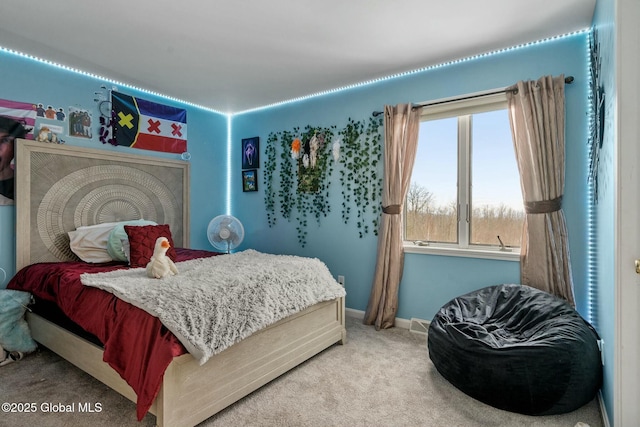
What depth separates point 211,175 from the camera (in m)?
4.36

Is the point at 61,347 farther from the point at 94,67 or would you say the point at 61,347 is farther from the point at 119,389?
the point at 94,67

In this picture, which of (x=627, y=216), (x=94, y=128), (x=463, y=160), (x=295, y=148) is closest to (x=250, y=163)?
(x=295, y=148)

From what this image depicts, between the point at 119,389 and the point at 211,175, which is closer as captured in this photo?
the point at 119,389

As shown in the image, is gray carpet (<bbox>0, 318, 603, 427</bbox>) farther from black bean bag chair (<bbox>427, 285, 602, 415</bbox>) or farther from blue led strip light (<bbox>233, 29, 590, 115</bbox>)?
blue led strip light (<bbox>233, 29, 590, 115</bbox>)

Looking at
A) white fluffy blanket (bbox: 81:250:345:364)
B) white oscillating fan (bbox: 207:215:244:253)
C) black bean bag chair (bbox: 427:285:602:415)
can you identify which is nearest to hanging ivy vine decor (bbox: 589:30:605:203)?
black bean bag chair (bbox: 427:285:602:415)

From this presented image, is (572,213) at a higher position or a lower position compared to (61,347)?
higher

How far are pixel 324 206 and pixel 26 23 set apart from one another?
280 centimetres

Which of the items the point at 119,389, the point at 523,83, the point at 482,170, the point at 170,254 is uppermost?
the point at 523,83

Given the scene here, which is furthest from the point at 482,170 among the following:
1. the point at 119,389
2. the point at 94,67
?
the point at 94,67

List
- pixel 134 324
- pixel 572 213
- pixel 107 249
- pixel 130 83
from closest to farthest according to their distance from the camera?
pixel 134 324, pixel 572 213, pixel 107 249, pixel 130 83

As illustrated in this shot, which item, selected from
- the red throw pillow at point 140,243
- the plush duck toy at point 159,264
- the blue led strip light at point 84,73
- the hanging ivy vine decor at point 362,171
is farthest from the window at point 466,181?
the blue led strip light at point 84,73

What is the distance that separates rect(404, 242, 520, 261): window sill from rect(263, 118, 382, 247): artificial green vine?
427 millimetres

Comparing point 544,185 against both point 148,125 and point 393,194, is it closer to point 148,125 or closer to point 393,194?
point 393,194

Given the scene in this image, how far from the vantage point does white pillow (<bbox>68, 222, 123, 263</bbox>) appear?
291 cm
